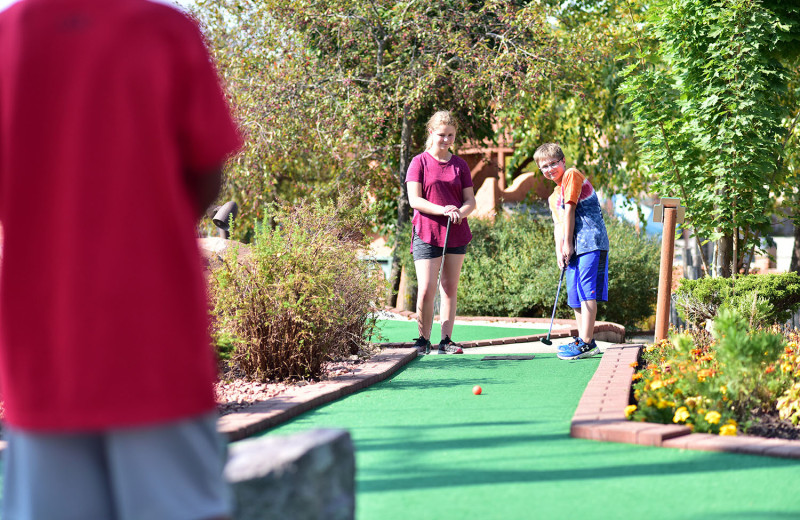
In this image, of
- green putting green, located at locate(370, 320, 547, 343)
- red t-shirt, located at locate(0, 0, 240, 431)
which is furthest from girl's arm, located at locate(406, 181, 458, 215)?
red t-shirt, located at locate(0, 0, 240, 431)

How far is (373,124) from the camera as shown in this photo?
1338 cm

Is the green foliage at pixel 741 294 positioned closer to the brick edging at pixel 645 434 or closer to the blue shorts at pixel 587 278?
the blue shorts at pixel 587 278

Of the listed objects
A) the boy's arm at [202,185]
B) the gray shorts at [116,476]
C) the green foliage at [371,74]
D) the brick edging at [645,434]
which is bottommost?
the brick edging at [645,434]

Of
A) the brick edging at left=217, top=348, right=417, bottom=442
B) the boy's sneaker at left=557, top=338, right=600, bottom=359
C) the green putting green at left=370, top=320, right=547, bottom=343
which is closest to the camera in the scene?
the brick edging at left=217, top=348, right=417, bottom=442

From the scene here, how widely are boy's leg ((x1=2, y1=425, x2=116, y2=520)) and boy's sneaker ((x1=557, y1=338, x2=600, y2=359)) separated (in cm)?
520

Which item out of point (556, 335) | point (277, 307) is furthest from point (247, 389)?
point (556, 335)

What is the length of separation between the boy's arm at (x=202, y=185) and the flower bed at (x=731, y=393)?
273 centimetres

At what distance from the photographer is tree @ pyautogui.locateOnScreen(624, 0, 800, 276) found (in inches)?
312

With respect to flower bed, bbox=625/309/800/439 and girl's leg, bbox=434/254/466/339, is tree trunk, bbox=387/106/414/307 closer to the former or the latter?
girl's leg, bbox=434/254/466/339

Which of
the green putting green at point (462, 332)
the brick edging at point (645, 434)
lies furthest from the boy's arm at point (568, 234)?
the green putting green at point (462, 332)

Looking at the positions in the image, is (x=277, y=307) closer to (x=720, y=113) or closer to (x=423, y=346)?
(x=423, y=346)

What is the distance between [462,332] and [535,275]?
245 centimetres

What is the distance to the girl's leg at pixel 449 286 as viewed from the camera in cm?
706

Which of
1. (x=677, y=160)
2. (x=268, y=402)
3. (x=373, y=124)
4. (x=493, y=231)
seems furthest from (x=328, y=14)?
(x=268, y=402)
